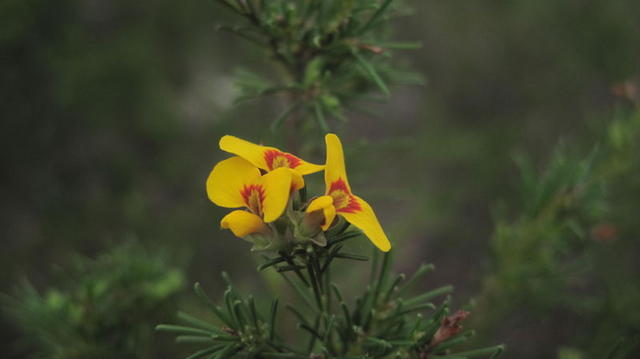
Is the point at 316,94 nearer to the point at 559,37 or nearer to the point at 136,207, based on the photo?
the point at 136,207

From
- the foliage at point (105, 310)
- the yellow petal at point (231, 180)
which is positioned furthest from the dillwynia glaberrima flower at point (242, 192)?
the foliage at point (105, 310)

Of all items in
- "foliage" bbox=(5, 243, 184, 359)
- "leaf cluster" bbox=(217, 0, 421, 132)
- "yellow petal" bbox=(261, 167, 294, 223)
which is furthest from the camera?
"foliage" bbox=(5, 243, 184, 359)

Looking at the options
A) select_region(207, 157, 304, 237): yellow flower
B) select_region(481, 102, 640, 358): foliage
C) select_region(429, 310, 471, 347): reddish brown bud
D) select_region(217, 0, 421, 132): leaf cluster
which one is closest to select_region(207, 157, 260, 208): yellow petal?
select_region(207, 157, 304, 237): yellow flower

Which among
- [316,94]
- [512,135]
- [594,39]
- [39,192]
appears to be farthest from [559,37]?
[39,192]

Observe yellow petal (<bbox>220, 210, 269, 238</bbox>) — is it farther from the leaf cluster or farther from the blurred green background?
the blurred green background

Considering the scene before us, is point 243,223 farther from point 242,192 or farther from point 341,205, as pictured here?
point 341,205

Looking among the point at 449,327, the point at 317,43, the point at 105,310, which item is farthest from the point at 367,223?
the point at 105,310
